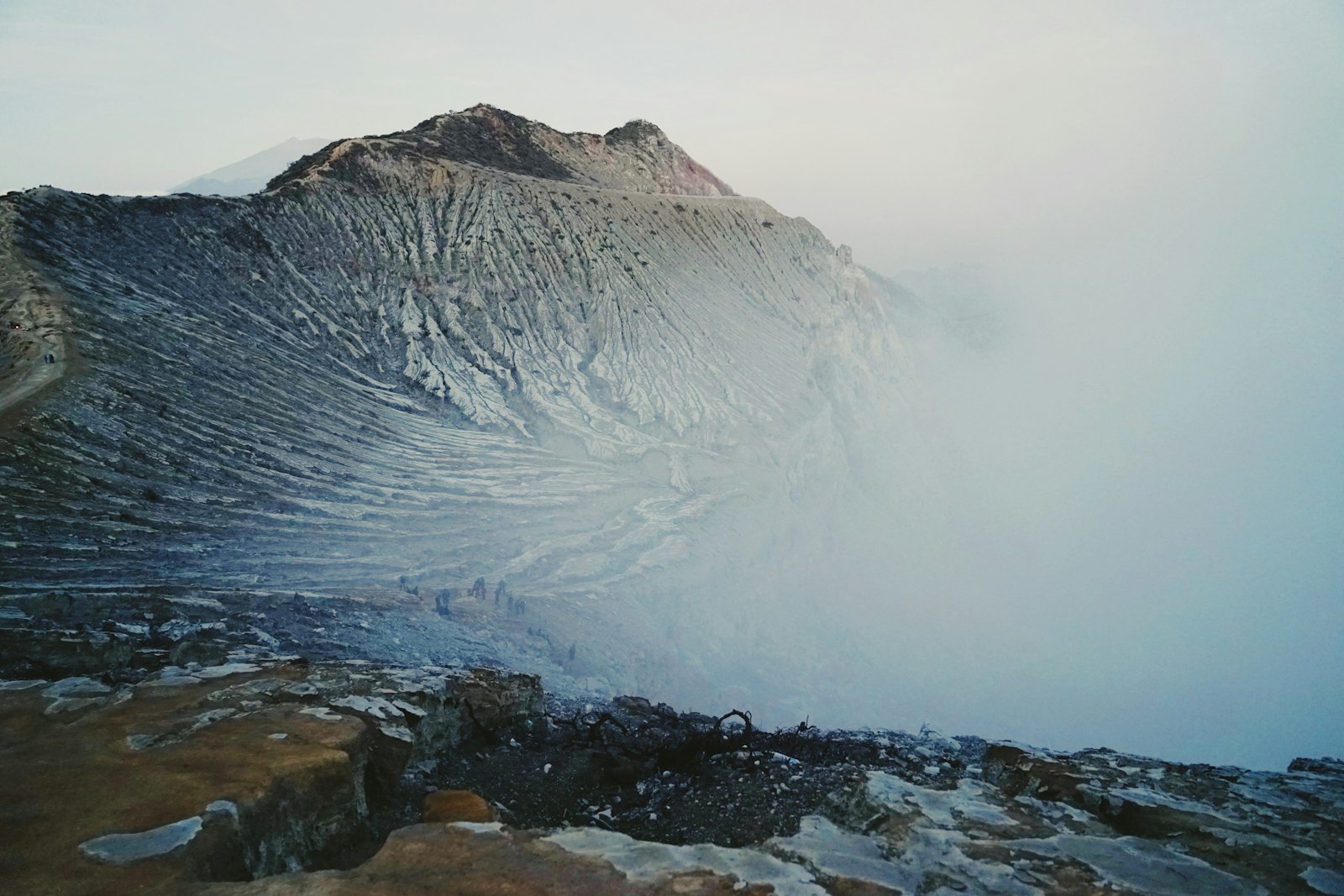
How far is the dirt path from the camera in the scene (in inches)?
441

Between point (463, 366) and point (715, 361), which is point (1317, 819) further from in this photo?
point (715, 361)

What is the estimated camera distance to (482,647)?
9.76 meters

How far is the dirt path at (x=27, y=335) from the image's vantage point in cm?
1120

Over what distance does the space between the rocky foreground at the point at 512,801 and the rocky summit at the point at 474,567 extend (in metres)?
0.03

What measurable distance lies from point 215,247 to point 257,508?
12711 mm

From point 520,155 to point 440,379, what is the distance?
16278 millimetres

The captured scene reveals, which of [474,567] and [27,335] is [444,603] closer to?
[474,567]

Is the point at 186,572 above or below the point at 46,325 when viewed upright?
below

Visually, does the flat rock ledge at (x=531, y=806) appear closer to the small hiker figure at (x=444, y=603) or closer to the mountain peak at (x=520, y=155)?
the small hiker figure at (x=444, y=603)

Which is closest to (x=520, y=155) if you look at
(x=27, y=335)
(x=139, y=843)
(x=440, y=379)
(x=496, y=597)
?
(x=440, y=379)

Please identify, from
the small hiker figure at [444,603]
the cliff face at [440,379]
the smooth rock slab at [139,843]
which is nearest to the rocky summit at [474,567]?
the smooth rock slab at [139,843]

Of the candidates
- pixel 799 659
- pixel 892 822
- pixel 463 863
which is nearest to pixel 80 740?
pixel 463 863

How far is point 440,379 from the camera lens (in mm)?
20828

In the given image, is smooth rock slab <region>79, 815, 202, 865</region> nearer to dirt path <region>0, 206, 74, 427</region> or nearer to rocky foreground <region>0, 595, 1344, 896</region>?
rocky foreground <region>0, 595, 1344, 896</region>
